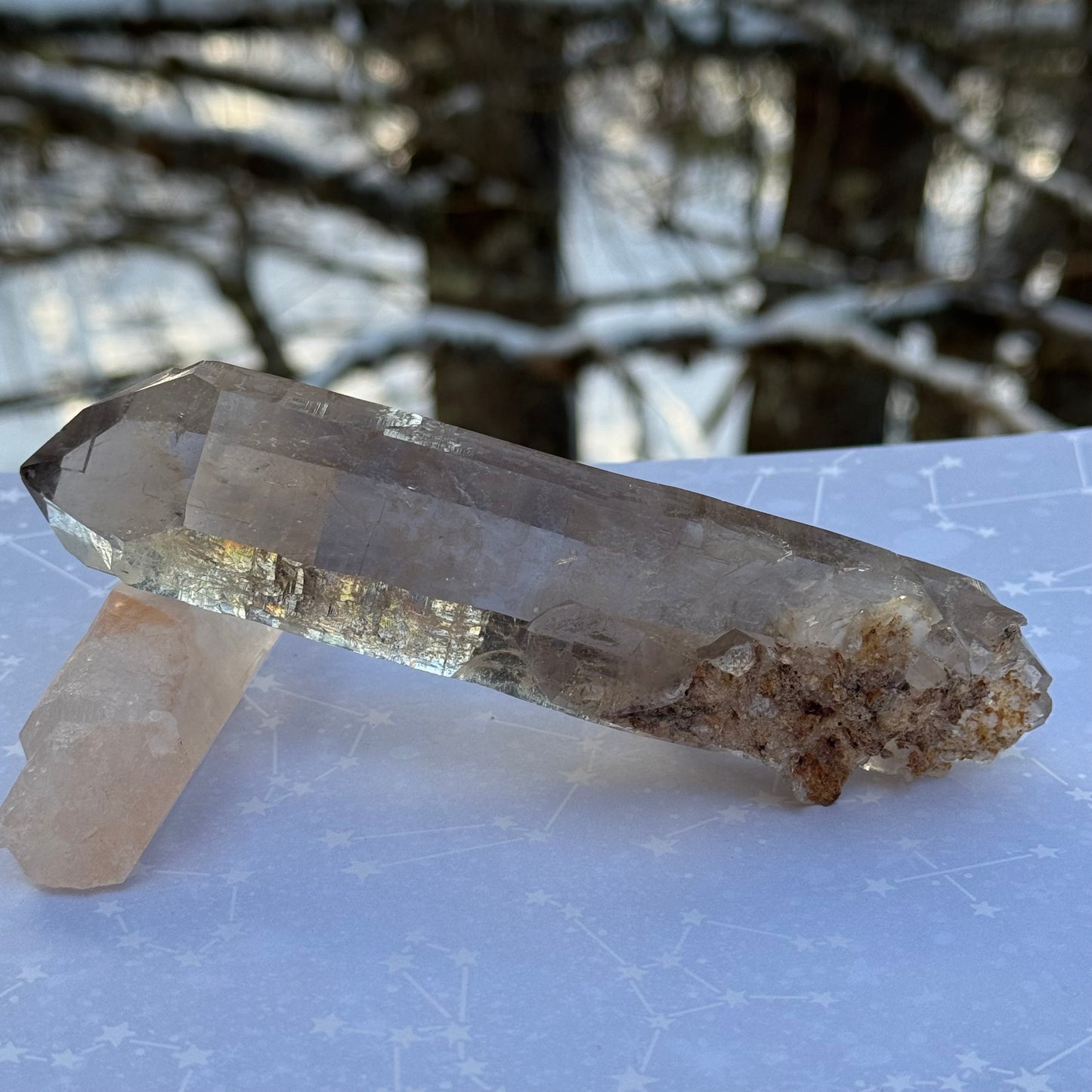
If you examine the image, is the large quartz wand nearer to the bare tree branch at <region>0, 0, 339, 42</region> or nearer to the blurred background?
the blurred background

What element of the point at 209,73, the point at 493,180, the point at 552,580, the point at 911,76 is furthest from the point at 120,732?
the point at 911,76

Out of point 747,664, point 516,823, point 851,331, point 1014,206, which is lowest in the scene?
point 851,331

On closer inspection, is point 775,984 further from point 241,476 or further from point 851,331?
point 851,331

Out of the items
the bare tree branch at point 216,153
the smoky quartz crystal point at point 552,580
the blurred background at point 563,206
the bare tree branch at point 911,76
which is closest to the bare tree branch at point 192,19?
the blurred background at point 563,206

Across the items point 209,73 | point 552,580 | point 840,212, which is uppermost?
point 552,580

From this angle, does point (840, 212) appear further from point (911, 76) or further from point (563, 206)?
point (563, 206)

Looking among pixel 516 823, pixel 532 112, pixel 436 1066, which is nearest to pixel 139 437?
pixel 516 823

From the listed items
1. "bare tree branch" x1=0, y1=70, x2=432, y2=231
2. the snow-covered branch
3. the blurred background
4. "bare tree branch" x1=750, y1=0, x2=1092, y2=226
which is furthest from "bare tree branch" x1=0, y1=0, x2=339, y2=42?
"bare tree branch" x1=750, y1=0, x2=1092, y2=226

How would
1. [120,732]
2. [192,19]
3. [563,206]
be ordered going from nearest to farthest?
[120,732] < [192,19] < [563,206]
